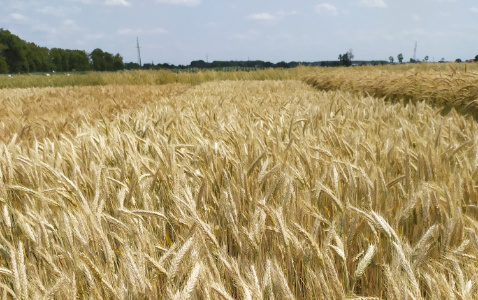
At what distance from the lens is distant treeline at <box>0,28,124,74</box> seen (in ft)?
227

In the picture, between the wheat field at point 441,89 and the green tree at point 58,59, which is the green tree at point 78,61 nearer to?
the green tree at point 58,59

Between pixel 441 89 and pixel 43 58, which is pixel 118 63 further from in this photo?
pixel 441 89

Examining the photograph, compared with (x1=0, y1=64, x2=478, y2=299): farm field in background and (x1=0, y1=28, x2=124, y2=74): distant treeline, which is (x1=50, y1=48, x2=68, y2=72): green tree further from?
(x1=0, y1=64, x2=478, y2=299): farm field in background

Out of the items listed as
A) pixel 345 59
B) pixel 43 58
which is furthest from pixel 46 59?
pixel 345 59

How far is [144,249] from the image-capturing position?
0.87m

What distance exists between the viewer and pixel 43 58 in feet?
274

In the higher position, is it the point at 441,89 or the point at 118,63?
the point at 118,63

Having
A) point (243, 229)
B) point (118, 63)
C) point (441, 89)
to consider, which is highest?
point (118, 63)

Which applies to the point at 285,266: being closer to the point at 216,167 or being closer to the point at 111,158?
the point at 216,167

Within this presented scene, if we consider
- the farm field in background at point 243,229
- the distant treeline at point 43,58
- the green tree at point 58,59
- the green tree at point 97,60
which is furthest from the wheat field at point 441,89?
the green tree at point 97,60

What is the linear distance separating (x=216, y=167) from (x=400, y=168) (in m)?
0.87

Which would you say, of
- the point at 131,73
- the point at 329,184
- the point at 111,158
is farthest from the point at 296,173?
the point at 131,73

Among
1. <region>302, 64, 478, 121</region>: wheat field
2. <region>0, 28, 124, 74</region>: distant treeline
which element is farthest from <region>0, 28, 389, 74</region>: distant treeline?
<region>302, 64, 478, 121</region>: wheat field

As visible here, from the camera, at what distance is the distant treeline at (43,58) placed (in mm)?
69312
